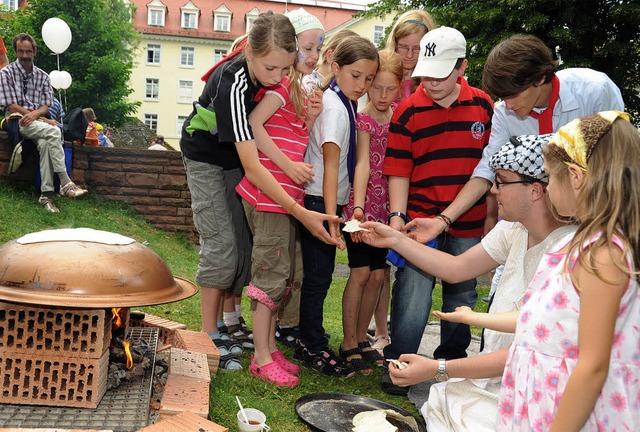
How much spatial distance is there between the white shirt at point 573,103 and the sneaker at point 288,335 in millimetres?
1728

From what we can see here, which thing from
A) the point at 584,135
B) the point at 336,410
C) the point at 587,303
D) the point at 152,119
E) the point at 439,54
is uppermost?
the point at 439,54

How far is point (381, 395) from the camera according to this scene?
376 cm

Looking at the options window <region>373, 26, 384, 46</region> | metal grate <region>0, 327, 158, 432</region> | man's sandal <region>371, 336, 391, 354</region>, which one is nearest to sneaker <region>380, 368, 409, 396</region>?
man's sandal <region>371, 336, 391, 354</region>

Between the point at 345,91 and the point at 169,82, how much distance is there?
49.8m

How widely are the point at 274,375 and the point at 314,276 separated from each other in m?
0.67

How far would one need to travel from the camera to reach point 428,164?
394 centimetres

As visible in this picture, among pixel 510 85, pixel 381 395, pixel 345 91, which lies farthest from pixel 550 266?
pixel 345 91

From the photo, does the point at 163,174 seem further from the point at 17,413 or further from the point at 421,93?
the point at 17,413

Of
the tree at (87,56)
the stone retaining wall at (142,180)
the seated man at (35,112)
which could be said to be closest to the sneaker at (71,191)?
the seated man at (35,112)

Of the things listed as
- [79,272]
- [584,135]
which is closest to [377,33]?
[79,272]

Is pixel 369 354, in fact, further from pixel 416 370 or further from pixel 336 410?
pixel 416 370

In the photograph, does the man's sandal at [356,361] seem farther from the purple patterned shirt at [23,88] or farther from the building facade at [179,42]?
the building facade at [179,42]

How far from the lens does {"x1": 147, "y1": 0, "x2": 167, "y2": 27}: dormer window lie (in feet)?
168

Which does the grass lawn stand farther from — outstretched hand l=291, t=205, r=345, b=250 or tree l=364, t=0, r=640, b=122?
tree l=364, t=0, r=640, b=122
